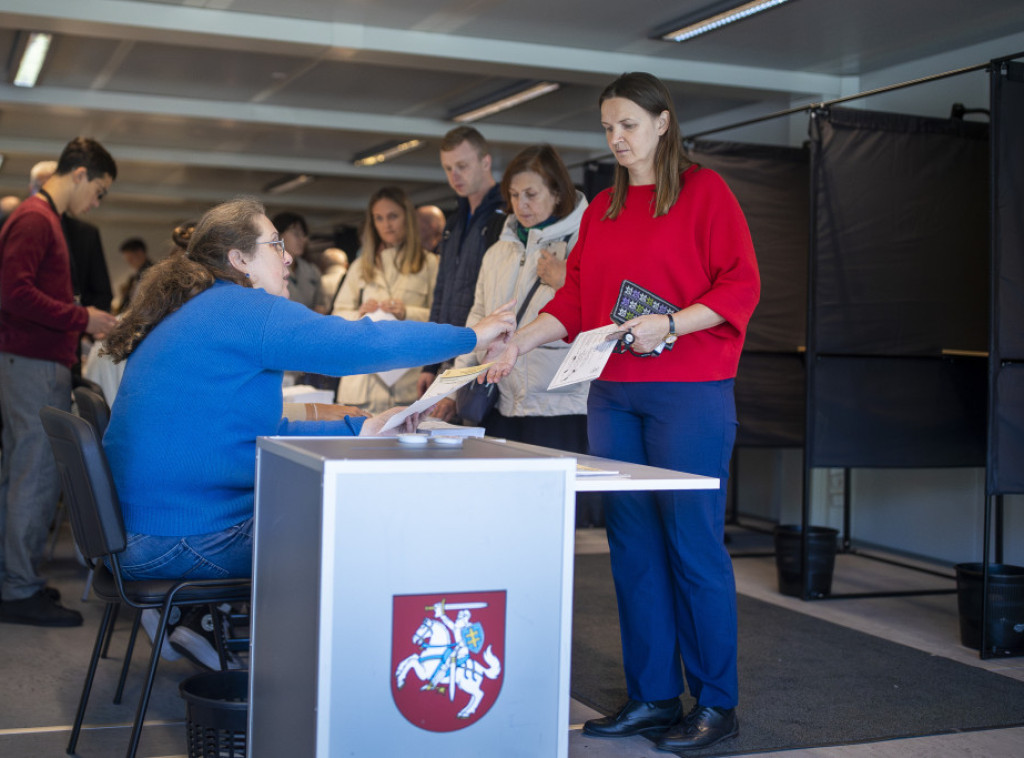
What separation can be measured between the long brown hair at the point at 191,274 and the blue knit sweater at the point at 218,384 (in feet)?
0.10

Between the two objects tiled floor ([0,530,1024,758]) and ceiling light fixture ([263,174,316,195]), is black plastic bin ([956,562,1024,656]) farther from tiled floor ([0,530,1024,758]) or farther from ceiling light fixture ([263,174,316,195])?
ceiling light fixture ([263,174,316,195])

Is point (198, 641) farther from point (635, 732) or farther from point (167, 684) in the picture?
point (635, 732)

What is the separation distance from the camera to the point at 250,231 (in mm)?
2262

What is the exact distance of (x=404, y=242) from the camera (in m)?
4.33

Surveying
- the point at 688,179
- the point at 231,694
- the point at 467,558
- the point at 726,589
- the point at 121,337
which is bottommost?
the point at 231,694

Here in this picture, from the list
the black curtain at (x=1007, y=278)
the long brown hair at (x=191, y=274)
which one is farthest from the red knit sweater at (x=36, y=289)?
the black curtain at (x=1007, y=278)

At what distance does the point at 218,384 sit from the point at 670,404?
1.02 meters

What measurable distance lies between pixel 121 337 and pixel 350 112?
640cm

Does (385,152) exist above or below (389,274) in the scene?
above

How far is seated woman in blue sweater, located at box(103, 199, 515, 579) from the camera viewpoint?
2043mm

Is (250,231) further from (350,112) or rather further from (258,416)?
(350,112)

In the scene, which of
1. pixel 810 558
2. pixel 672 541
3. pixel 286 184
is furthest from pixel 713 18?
pixel 286 184

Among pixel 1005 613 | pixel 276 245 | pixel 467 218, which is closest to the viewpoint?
pixel 276 245

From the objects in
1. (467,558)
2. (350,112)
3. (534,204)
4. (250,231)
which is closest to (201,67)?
(350,112)
